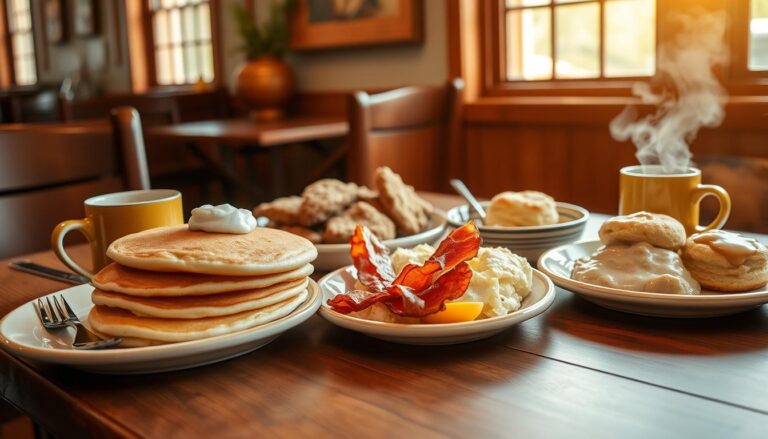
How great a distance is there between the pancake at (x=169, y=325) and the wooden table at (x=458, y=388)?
4 cm

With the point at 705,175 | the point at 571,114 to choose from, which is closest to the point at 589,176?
the point at 571,114

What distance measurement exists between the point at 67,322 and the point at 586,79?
240 centimetres

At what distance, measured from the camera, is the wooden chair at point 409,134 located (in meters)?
2.02

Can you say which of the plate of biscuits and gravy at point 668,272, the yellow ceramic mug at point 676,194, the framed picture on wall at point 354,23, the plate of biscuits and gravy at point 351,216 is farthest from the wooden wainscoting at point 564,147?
the plate of biscuits and gravy at point 668,272

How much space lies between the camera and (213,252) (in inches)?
27.2

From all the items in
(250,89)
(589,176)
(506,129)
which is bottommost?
(589,176)

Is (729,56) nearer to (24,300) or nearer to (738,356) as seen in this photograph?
(738,356)

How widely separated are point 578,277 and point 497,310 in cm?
16

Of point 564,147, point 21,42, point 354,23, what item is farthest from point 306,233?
point 21,42

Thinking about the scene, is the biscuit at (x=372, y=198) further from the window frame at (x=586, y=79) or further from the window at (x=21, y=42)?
the window at (x=21, y=42)

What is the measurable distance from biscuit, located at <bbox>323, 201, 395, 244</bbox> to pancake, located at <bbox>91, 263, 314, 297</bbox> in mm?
348

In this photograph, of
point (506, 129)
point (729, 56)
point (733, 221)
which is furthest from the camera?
point (506, 129)

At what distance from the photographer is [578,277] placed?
2.77 ft

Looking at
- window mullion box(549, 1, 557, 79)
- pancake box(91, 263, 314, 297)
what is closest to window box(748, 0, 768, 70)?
window mullion box(549, 1, 557, 79)
